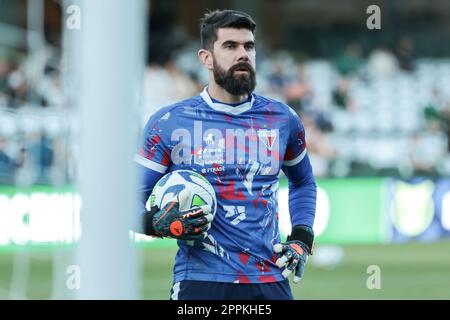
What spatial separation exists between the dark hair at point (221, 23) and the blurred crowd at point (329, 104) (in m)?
9.75

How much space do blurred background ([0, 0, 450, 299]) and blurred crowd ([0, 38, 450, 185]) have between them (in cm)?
3

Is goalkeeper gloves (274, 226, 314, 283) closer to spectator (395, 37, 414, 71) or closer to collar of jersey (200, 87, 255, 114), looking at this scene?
collar of jersey (200, 87, 255, 114)

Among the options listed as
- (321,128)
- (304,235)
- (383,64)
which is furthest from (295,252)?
(383,64)

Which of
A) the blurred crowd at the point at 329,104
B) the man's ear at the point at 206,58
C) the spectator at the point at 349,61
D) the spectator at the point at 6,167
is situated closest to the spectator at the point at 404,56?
the blurred crowd at the point at 329,104

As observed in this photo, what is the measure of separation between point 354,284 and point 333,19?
14787mm

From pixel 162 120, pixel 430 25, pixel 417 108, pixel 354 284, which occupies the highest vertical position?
pixel 430 25

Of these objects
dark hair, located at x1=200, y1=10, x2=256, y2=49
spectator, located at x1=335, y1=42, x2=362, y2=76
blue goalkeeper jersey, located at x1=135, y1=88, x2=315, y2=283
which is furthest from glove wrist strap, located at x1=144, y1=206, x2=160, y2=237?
spectator, located at x1=335, y1=42, x2=362, y2=76

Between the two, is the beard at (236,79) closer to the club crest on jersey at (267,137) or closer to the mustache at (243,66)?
the mustache at (243,66)

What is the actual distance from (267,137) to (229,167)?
25 cm
